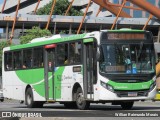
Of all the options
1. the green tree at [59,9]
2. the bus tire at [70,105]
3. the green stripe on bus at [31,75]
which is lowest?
the bus tire at [70,105]

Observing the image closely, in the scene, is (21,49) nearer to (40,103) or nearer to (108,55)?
(40,103)

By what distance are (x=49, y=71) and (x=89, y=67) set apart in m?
3.47

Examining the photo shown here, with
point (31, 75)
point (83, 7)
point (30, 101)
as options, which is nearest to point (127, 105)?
point (31, 75)

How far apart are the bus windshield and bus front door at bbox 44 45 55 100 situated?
3937 millimetres

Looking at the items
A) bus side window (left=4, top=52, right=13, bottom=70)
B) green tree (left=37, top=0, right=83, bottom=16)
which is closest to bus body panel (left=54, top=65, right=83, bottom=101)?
bus side window (left=4, top=52, right=13, bottom=70)

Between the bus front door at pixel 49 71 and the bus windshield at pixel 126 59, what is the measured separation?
3937 millimetres

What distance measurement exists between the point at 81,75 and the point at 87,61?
693 mm

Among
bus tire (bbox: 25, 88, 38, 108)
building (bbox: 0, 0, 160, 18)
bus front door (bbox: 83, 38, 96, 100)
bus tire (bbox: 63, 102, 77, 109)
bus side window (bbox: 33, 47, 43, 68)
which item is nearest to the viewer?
bus front door (bbox: 83, 38, 96, 100)

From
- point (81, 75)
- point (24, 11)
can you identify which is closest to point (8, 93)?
point (81, 75)

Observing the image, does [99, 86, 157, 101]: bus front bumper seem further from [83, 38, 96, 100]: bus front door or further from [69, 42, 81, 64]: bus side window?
[69, 42, 81, 64]: bus side window

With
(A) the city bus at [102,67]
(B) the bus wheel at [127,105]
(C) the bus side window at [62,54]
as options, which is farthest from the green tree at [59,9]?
(B) the bus wheel at [127,105]

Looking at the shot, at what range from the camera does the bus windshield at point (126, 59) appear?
848 inches

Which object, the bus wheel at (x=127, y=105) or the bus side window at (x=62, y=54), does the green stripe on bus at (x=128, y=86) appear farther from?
the bus side window at (x=62, y=54)

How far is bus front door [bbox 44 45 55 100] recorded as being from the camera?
82.0 feet
